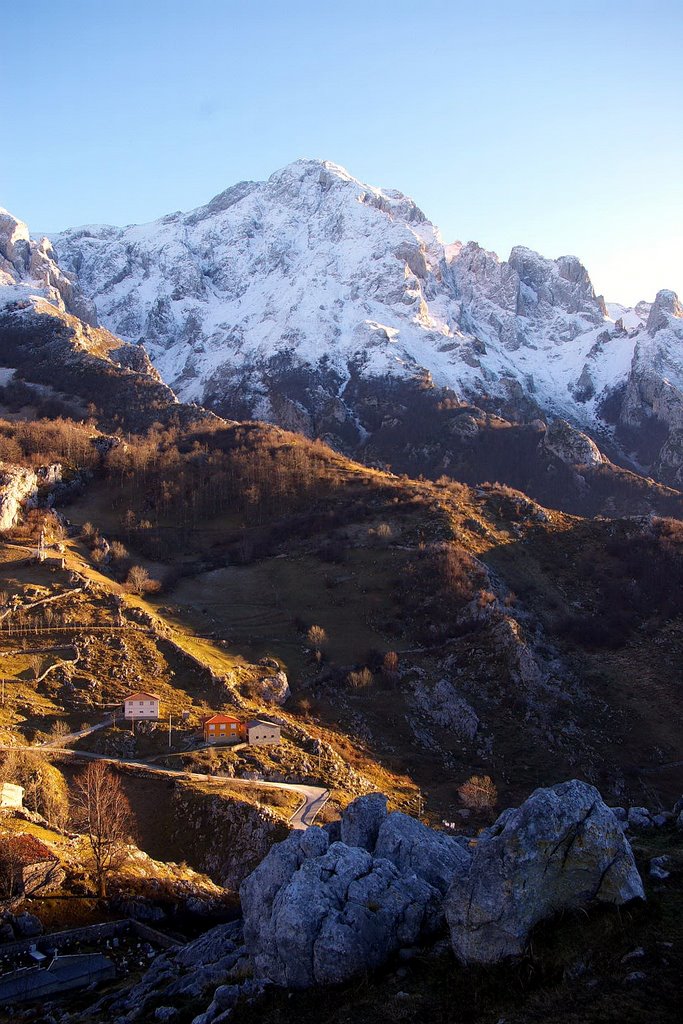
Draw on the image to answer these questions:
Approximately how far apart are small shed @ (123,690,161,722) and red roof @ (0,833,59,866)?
80.2 feet

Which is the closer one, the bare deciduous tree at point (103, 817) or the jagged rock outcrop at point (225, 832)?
the bare deciduous tree at point (103, 817)

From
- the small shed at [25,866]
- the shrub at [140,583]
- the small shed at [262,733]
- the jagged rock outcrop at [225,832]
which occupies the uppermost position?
the shrub at [140,583]

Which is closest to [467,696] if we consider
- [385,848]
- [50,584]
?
[50,584]

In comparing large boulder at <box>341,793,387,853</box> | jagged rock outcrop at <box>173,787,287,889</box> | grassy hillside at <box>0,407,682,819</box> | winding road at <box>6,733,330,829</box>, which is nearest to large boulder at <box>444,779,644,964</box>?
large boulder at <box>341,793,387,853</box>

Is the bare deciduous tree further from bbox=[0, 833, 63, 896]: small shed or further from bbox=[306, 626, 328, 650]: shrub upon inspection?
bbox=[306, 626, 328, 650]: shrub

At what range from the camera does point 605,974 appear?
15.9 m

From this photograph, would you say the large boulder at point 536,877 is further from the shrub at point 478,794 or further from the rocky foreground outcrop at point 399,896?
the shrub at point 478,794

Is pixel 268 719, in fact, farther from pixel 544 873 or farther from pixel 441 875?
pixel 544 873

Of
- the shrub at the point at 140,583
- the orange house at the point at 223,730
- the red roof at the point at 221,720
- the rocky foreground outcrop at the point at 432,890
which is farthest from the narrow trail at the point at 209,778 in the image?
the shrub at the point at 140,583

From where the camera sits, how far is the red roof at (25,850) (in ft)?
122

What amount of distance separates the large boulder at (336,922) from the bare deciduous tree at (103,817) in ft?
59.9

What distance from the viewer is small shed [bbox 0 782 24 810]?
46062 millimetres

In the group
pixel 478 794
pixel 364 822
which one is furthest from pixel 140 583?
pixel 364 822

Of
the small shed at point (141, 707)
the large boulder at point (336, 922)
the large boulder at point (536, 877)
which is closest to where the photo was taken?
Result: the large boulder at point (536, 877)
